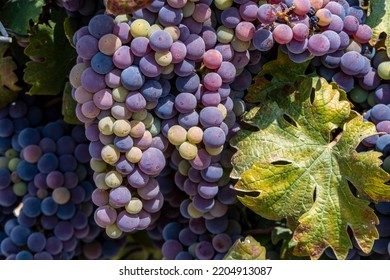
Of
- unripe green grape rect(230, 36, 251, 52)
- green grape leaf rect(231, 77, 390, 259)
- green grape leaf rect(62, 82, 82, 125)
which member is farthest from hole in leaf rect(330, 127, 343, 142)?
green grape leaf rect(62, 82, 82, 125)

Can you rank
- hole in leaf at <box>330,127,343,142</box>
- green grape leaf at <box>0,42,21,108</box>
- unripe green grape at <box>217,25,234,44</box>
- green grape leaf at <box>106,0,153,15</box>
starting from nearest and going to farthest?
1. green grape leaf at <box>106,0,153,15</box>
2. unripe green grape at <box>217,25,234,44</box>
3. hole in leaf at <box>330,127,343,142</box>
4. green grape leaf at <box>0,42,21,108</box>

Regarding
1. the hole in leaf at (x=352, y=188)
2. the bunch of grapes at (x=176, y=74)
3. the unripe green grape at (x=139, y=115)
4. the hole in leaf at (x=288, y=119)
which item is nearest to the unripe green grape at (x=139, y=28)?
the bunch of grapes at (x=176, y=74)

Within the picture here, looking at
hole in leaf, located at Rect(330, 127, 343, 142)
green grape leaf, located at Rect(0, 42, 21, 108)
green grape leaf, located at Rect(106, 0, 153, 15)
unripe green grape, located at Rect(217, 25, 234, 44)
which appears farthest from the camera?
green grape leaf, located at Rect(0, 42, 21, 108)

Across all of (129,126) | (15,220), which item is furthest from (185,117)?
(15,220)

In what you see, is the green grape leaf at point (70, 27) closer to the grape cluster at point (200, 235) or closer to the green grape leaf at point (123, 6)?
the green grape leaf at point (123, 6)

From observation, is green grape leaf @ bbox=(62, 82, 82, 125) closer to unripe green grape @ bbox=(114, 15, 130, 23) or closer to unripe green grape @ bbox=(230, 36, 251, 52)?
unripe green grape @ bbox=(114, 15, 130, 23)

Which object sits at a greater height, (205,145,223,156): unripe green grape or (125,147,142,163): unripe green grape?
(205,145,223,156): unripe green grape
